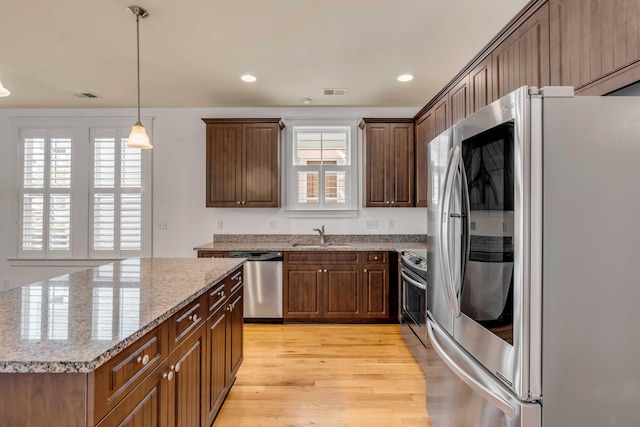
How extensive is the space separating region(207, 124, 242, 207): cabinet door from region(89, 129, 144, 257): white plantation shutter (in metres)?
1.13

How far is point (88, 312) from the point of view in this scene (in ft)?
4.03

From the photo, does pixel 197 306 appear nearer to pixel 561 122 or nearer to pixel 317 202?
pixel 561 122

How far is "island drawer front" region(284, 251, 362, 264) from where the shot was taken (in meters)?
3.58

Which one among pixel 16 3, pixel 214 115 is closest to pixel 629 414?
pixel 16 3

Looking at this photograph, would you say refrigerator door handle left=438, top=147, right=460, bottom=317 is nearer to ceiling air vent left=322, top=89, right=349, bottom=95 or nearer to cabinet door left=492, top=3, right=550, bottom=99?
cabinet door left=492, top=3, right=550, bottom=99

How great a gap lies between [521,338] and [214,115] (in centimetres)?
422

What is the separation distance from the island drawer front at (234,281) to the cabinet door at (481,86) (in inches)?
Result: 87.0

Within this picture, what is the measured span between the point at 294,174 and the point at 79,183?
2.95 m

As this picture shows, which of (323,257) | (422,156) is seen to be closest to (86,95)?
(323,257)

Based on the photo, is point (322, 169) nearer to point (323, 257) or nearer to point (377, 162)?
point (377, 162)

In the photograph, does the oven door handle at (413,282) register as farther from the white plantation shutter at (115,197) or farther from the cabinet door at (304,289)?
the white plantation shutter at (115,197)

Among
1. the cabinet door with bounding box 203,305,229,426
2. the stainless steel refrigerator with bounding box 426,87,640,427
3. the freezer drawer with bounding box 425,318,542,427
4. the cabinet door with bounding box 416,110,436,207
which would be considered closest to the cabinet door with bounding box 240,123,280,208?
the cabinet door with bounding box 416,110,436,207

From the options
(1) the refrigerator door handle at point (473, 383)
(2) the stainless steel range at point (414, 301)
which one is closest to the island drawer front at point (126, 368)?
(1) the refrigerator door handle at point (473, 383)

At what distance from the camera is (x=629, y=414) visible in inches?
41.5
